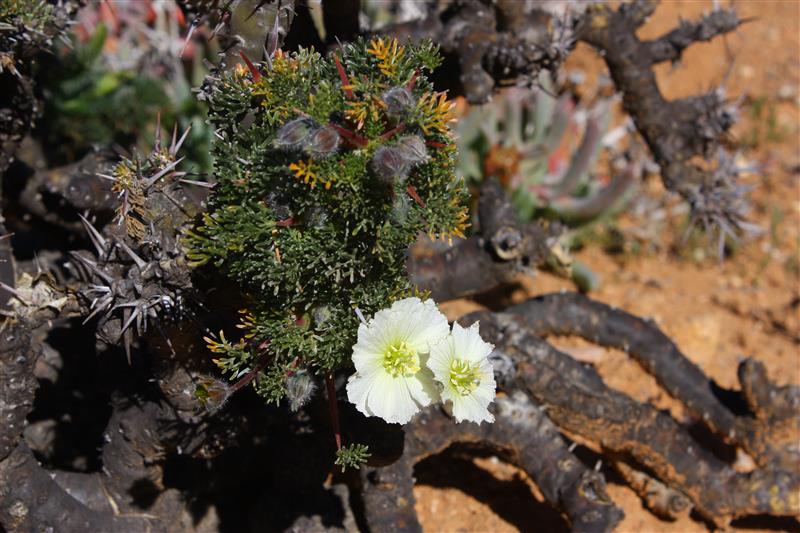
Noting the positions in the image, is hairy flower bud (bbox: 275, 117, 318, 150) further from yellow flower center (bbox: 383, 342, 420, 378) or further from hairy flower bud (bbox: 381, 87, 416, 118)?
yellow flower center (bbox: 383, 342, 420, 378)

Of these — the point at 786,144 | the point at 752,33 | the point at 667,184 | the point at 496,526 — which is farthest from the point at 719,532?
the point at 752,33

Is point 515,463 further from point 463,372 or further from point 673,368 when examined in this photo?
point 463,372

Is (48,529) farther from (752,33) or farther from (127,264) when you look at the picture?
(752,33)

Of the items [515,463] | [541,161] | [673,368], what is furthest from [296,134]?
[541,161]

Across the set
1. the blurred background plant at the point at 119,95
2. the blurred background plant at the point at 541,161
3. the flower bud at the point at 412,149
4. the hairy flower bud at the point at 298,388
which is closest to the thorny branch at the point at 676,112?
the blurred background plant at the point at 541,161

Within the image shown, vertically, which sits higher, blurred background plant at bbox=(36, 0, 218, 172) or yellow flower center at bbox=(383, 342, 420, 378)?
blurred background plant at bbox=(36, 0, 218, 172)

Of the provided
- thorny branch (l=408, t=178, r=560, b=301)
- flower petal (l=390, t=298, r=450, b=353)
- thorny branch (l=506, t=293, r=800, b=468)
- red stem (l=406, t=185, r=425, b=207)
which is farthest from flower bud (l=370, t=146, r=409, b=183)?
thorny branch (l=506, t=293, r=800, b=468)
